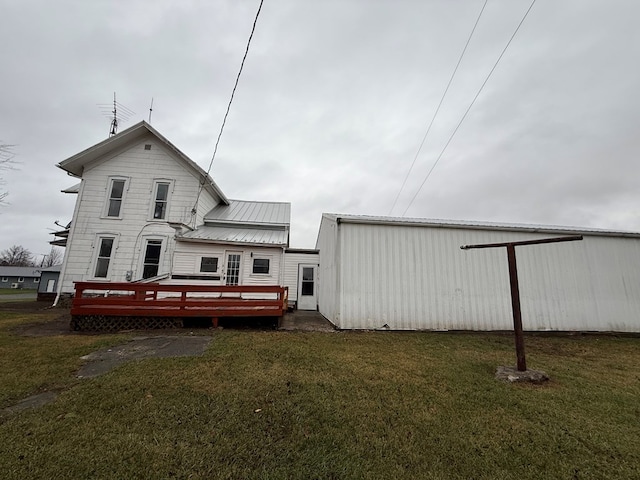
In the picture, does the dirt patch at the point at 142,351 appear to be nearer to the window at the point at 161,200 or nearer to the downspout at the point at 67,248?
the window at the point at 161,200

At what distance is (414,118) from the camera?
34.9 ft

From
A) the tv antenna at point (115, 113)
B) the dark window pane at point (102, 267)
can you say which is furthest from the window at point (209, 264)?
the tv antenna at point (115, 113)

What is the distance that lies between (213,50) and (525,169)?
1466cm

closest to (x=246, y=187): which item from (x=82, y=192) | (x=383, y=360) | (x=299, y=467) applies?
(x=82, y=192)

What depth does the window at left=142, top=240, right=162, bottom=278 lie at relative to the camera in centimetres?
1171

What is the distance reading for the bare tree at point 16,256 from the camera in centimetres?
6938

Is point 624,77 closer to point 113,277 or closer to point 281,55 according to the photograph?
point 281,55

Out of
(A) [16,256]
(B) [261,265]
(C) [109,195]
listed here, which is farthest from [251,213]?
(A) [16,256]

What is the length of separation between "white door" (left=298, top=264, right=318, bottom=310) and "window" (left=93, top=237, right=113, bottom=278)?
871 centimetres

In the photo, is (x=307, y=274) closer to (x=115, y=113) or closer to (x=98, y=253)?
(x=98, y=253)

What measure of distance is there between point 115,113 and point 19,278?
2482 inches

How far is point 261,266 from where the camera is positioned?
11.8 m

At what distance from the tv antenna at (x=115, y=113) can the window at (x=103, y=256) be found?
20.6 feet

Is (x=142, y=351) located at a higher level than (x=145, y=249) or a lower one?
lower
